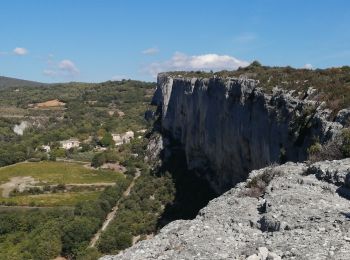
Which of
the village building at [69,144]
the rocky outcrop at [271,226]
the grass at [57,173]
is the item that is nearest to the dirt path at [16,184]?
the grass at [57,173]

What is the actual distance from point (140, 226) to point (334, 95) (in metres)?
25.5

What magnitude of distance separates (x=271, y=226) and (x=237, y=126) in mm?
30487

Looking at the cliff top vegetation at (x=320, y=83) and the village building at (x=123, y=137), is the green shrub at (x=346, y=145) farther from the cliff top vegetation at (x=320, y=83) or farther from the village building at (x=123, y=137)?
the village building at (x=123, y=137)

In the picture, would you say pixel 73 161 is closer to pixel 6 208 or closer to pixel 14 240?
pixel 6 208

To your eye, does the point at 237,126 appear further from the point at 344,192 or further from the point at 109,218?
the point at 344,192

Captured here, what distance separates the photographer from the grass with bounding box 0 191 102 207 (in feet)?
218

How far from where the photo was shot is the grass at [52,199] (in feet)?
218

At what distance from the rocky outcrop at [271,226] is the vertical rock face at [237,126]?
25.2 feet

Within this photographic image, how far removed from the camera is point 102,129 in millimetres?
127812

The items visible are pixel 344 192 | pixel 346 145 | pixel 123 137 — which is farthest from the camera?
pixel 123 137

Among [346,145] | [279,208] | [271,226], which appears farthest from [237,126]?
[271,226]

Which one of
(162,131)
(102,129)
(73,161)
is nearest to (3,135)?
(102,129)

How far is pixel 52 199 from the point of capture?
69062mm

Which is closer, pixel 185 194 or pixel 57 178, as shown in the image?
pixel 185 194
